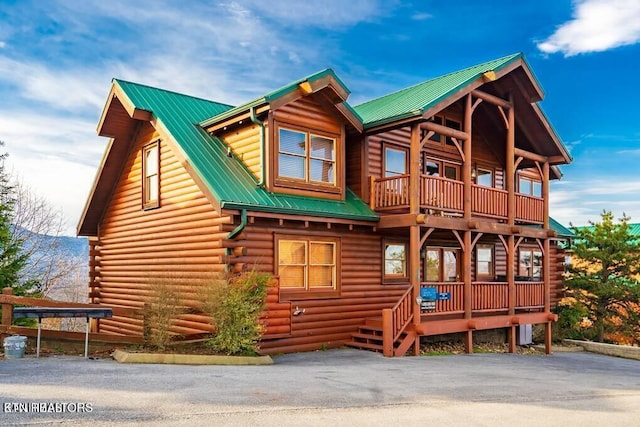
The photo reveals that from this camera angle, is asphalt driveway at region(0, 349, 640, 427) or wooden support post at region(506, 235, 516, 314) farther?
wooden support post at region(506, 235, 516, 314)

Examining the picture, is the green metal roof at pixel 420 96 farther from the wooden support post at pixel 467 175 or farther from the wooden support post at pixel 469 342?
the wooden support post at pixel 469 342

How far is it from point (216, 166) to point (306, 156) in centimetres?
270

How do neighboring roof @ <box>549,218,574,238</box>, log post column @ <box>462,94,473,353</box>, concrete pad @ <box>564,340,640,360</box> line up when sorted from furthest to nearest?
neighboring roof @ <box>549,218,574,238</box> < concrete pad @ <box>564,340,640,360</box> < log post column @ <box>462,94,473,353</box>

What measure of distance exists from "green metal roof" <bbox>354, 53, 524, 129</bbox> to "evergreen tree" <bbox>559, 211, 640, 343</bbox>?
11.2 metres

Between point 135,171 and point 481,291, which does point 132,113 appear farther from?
point 481,291

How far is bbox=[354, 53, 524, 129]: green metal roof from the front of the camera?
57.6ft

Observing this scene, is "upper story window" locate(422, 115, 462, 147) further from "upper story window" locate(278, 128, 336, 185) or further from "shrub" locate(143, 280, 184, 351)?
"shrub" locate(143, 280, 184, 351)

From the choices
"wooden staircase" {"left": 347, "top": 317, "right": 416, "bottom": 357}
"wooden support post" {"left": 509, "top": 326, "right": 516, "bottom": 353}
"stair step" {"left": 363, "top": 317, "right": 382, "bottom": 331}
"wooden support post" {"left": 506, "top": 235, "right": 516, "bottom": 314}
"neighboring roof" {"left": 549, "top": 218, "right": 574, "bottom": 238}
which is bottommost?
"wooden support post" {"left": 509, "top": 326, "right": 516, "bottom": 353}

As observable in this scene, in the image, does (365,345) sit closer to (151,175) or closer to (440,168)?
(440,168)

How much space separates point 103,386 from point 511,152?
636 inches

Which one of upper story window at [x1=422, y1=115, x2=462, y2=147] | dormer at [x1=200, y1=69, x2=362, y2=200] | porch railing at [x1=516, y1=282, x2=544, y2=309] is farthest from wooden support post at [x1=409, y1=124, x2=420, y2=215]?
porch railing at [x1=516, y1=282, x2=544, y2=309]

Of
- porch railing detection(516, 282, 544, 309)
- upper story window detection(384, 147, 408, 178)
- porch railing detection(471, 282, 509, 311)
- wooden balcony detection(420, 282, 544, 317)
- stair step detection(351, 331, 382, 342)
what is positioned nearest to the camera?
stair step detection(351, 331, 382, 342)

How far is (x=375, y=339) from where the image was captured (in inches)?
664

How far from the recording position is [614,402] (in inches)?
425
